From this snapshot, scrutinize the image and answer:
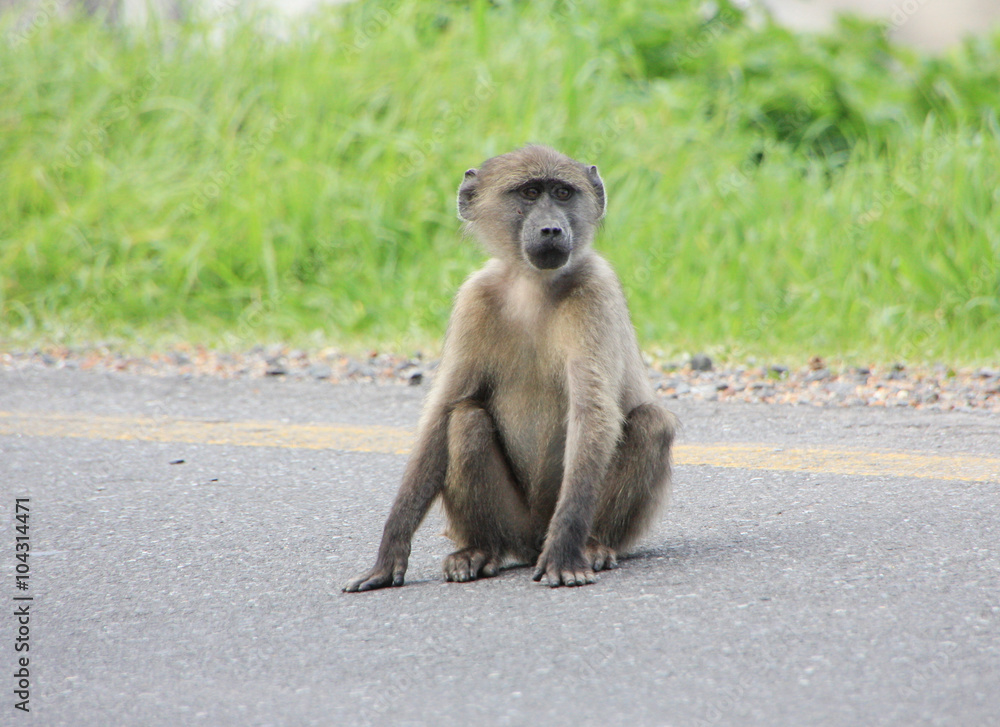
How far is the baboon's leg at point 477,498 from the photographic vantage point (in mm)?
3391

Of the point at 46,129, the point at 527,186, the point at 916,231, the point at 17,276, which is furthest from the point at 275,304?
the point at 527,186

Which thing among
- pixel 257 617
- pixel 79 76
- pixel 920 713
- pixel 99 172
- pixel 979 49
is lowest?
pixel 257 617

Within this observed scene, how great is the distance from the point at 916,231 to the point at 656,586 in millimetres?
5145

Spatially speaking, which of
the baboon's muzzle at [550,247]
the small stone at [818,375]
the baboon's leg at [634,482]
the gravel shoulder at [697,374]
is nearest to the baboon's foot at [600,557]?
the baboon's leg at [634,482]

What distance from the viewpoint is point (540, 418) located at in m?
3.54

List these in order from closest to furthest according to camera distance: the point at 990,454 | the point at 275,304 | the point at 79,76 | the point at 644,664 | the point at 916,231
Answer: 1. the point at 644,664
2. the point at 990,454
3. the point at 916,231
4. the point at 275,304
5. the point at 79,76

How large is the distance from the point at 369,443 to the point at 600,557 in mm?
1912

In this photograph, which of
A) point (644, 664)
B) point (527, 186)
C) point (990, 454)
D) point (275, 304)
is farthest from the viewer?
point (275, 304)

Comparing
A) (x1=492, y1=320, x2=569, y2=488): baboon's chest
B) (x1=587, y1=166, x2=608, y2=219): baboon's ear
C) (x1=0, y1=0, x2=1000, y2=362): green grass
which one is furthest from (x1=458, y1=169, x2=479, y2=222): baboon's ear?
(x1=0, y1=0, x2=1000, y2=362): green grass

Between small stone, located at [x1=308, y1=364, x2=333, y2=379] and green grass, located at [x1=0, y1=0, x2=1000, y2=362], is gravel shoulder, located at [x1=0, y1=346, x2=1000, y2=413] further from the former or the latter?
green grass, located at [x1=0, y1=0, x2=1000, y2=362]

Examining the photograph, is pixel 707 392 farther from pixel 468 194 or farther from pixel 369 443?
pixel 468 194

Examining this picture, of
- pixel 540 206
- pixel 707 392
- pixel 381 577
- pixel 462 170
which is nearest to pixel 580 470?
pixel 381 577

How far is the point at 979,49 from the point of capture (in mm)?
10180

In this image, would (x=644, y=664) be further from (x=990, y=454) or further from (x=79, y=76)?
(x=79, y=76)
